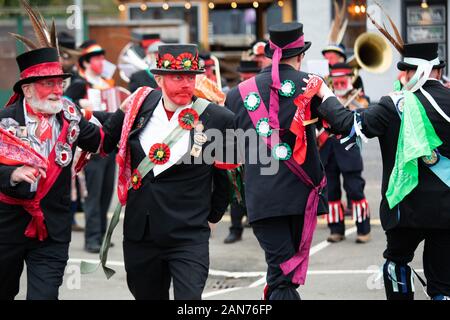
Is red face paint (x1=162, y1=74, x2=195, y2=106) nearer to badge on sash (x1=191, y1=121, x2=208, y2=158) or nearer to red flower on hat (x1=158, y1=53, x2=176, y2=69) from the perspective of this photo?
red flower on hat (x1=158, y1=53, x2=176, y2=69)

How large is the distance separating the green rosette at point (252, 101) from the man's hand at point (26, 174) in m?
1.46

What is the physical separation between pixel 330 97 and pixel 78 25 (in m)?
12.6

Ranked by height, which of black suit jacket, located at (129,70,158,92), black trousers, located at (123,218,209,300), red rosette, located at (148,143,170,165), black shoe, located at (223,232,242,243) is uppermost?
black suit jacket, located at (129,70,158,92)

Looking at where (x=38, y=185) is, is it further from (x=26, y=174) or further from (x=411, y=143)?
(x=411, y=143)

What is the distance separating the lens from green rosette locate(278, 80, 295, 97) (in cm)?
602

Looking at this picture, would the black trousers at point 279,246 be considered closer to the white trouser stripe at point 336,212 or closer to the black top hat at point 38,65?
the black top hat at point 38,65

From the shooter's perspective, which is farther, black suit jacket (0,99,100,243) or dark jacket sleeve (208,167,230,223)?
dark jacket sleeve (208,167,230,223)

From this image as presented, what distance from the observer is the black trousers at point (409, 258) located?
20.2ft

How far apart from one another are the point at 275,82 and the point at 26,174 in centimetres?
176

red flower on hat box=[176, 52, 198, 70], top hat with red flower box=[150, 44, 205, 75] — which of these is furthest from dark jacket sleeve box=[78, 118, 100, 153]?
red flower on hat box=[176, 52, 198, 70]

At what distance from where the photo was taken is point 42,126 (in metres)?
5.81

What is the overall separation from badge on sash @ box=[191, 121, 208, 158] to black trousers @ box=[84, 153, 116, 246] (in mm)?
4219

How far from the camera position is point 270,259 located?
6.06 metres
